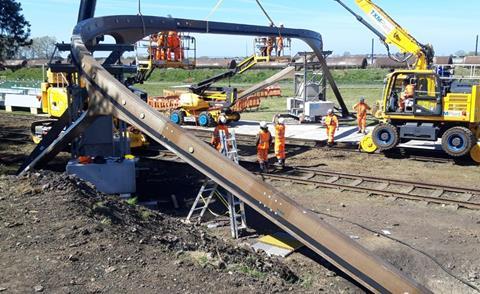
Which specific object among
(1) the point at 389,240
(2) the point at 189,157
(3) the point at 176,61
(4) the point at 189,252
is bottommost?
(1) the point at 389,240

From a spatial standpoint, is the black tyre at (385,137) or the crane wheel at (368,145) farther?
the crane wheel at (368,145)

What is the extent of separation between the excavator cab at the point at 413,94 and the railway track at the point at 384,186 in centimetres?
341

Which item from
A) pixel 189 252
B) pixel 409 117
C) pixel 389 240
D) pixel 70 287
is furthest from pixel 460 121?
pixel 70 287

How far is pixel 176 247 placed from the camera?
A: 24.5 feet

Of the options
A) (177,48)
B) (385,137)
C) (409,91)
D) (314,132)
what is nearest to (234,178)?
(385,137)

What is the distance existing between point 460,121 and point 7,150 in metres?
14.7

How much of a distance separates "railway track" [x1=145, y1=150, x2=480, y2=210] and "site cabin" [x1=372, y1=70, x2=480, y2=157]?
2.96 meters

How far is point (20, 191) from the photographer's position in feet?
29.7

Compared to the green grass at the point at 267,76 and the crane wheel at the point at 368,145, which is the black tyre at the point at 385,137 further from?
the green grass at the point at 267,76

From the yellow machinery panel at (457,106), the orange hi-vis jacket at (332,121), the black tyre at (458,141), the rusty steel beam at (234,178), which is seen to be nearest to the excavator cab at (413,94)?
the yellow machinery panel at (457,106)

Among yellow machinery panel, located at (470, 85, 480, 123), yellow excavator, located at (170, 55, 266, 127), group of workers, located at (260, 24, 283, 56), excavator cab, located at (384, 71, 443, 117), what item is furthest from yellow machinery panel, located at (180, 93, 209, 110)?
yellow machinery panel, located at (470, 85, 480, 123)

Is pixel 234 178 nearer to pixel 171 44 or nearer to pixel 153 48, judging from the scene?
pixel 153 48

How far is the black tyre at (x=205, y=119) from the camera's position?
80.0 feet

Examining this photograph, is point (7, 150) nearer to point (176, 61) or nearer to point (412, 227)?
point (176, 61)
